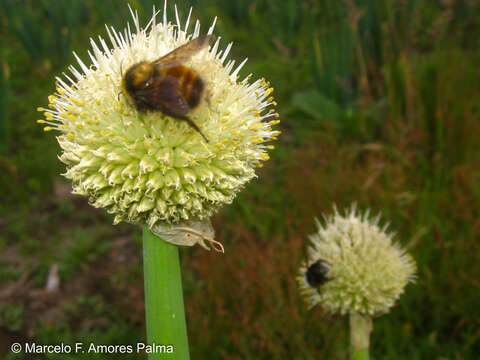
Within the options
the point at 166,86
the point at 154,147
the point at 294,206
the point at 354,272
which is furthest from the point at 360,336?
the point at 294,206

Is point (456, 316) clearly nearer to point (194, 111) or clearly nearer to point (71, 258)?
point (194, 111)

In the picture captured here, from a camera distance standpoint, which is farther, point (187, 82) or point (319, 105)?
point (319, 105)

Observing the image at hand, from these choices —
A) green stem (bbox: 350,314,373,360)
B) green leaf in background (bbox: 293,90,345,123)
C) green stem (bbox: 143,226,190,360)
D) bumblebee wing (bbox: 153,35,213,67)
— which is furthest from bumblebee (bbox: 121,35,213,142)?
green leaf in background (bbox: 293,90,345,123)

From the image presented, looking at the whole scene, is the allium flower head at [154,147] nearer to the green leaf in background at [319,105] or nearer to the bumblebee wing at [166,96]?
the bumblebee wing at [166,96]

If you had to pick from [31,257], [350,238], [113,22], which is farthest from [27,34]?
[350,238]

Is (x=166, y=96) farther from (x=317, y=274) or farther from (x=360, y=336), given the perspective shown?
(x=360, y=336)
